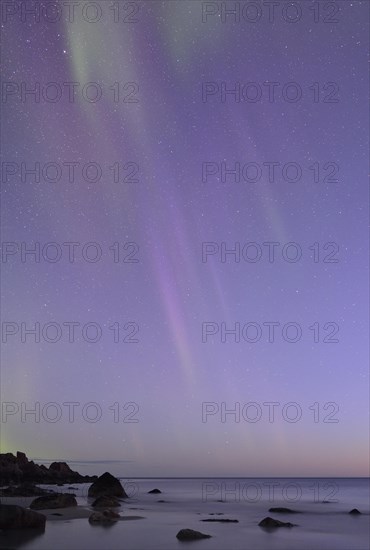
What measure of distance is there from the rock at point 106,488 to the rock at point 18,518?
3042cm

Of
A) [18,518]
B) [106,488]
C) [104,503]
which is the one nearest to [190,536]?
[18,518]

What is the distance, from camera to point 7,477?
88.3 meters

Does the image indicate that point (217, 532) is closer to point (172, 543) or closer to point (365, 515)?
point (172, 543)

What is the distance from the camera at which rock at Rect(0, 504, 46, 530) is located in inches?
1123

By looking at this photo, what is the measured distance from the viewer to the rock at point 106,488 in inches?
2392

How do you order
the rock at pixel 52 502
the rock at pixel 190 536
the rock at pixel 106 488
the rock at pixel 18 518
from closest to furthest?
the rock at pixel 18 518
the rock at pixel 190 536
the rock at pixel 52 502
the rock at pixel 106 488

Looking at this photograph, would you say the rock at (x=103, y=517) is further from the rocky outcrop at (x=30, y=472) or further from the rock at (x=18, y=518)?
the rocky outcrop at (x=30, y=472)

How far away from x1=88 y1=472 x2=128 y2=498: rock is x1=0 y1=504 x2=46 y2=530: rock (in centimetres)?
3042

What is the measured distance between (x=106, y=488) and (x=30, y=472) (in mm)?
37985

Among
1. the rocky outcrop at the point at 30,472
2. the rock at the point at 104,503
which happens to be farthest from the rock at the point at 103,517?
the rocky outcrop at the point at 30,472

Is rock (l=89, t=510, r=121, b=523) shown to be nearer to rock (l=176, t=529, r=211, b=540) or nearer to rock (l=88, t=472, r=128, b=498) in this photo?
rock (l=176, t=529, r=211, b=540)

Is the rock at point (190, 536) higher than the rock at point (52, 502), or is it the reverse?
the rock at point (52, 502)

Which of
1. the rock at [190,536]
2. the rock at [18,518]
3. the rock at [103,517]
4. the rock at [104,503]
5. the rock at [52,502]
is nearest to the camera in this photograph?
the rock at [18,518]

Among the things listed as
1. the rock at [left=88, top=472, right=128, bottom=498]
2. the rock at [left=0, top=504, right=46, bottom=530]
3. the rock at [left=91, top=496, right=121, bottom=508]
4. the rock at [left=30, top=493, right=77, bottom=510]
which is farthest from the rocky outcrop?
the rock at [left=0, top=504, right=46, bottom=530]
